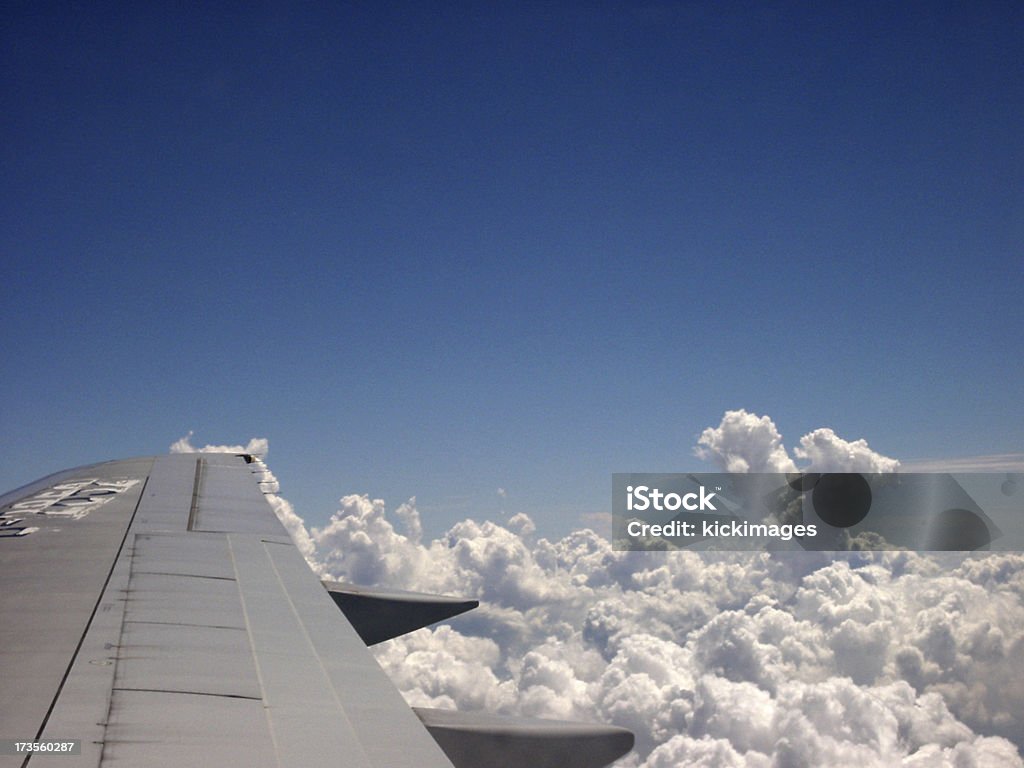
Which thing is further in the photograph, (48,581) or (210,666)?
(48,581)

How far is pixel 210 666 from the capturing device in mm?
5551

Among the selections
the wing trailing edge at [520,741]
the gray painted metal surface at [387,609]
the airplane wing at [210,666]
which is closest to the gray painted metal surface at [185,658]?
the airplane wing at [210,666]

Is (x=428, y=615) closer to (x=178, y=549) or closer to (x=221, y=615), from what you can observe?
(x=178, y=549)

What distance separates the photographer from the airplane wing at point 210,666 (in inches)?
171

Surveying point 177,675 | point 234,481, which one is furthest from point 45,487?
point 177,675

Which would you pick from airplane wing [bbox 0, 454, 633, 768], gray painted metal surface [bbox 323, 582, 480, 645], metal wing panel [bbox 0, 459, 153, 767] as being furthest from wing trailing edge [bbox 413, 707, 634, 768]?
gray painted metal surface [bbox 323, 582, 480, 645]

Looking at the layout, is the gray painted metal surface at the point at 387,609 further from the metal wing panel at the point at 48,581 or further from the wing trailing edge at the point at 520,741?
the wing trailing edge at the point at 520,741

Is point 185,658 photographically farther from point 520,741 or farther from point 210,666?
point 520,741

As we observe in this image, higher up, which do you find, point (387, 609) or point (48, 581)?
point (48, 581)

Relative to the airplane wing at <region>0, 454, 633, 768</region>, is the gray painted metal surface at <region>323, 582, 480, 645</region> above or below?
below

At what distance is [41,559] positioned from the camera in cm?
894

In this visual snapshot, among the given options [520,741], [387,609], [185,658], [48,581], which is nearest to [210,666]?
[185,658]

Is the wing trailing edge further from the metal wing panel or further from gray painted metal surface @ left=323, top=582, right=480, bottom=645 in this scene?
gray painted metal surface @ left=323, top=582, right=480, bottom=645

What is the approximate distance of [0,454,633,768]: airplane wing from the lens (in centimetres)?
433
